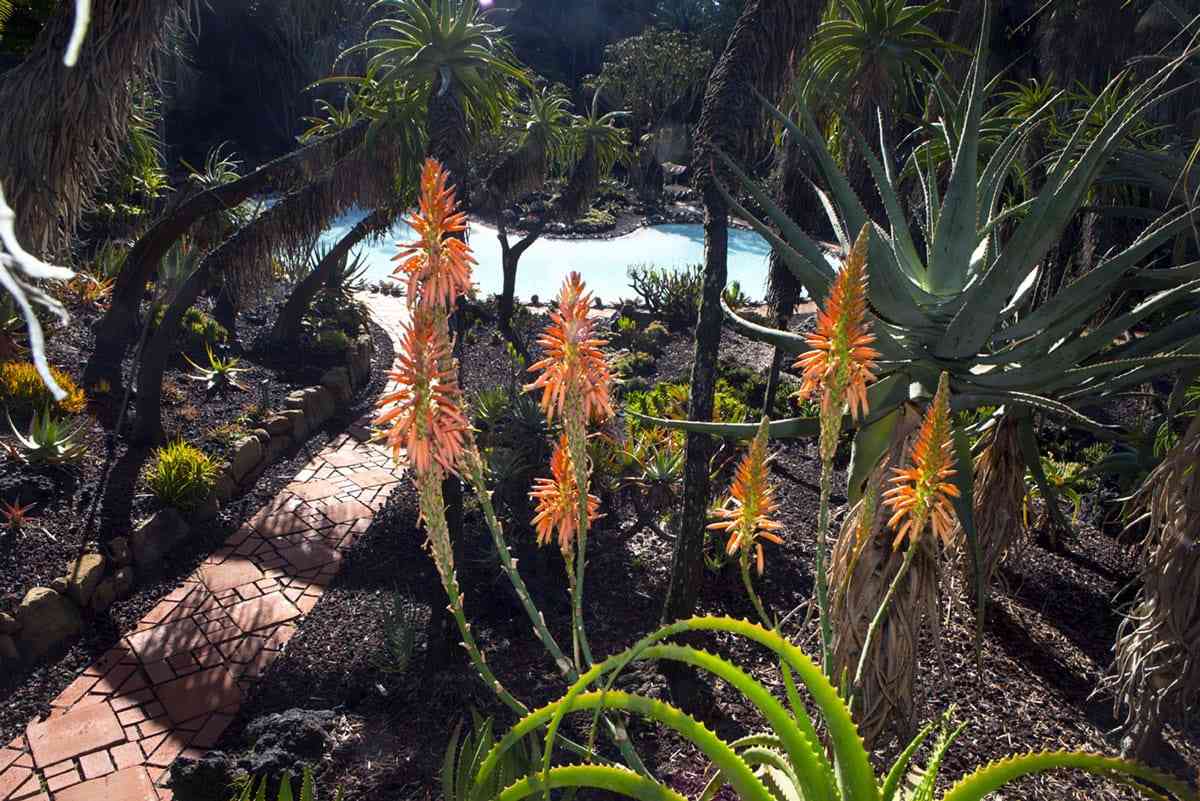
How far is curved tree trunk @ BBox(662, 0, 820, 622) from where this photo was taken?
3.93 m

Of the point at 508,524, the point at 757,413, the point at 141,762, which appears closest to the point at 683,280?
the point at 757,413

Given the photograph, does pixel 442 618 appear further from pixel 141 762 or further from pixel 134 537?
pixel 134 537

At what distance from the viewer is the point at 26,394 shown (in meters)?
6.82

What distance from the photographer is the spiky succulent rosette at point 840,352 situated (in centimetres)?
141

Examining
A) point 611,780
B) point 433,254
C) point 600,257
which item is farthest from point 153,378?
point 600,257

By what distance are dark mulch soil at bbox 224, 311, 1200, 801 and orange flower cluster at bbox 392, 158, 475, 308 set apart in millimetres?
2496

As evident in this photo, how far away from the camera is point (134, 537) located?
18.5 feet

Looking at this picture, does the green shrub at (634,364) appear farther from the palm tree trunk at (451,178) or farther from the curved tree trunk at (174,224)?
the palm tree trunk at (451,178)

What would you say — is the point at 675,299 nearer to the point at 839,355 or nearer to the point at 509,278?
the point at 509,278

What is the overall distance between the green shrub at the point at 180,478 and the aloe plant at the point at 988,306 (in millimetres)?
4990

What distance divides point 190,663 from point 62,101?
131 inches

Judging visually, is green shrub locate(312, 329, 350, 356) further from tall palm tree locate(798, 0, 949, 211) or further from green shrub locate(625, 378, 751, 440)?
tall palm tree locate(798, 0, 949, 211)

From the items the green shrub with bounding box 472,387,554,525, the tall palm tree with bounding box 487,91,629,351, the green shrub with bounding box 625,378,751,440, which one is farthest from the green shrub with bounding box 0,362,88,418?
the tall palm tree with bounding box 487,91,629,351

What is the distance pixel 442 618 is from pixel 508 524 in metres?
1.32
